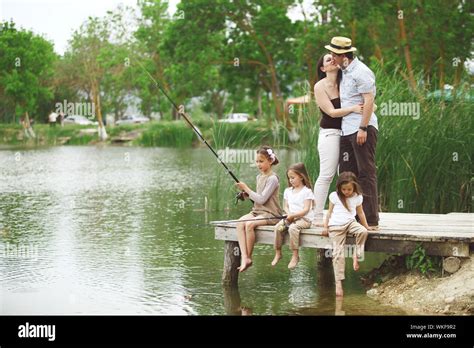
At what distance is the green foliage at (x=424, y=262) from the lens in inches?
293

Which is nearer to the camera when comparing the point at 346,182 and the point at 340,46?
the point at 346,182

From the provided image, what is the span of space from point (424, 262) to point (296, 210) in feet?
3.64

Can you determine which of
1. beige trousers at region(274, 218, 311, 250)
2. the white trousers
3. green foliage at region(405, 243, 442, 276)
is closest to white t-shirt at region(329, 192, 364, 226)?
beige trousers at region(274, 218, 311, 250)

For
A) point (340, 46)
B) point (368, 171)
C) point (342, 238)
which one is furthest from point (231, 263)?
point (340, 46)

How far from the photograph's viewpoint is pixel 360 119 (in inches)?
301

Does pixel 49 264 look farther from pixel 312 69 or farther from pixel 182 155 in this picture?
pixel 312 69

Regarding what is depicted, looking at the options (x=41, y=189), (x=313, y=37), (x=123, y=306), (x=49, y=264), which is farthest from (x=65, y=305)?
(x=313, y=37)

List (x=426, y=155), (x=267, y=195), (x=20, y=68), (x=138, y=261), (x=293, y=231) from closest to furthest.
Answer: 1. (x=293, y=231)
2. (x=267, y=195)
3. (x=138, y=261)
4. (x=426, y=155)
5. (x=20, y=68)

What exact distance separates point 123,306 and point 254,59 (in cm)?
3141

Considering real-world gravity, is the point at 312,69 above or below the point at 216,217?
above

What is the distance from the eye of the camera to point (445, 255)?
7.31m

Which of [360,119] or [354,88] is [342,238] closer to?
[360,119]

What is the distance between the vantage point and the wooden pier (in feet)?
23.9

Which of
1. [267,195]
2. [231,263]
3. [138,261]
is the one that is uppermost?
[267,195]
